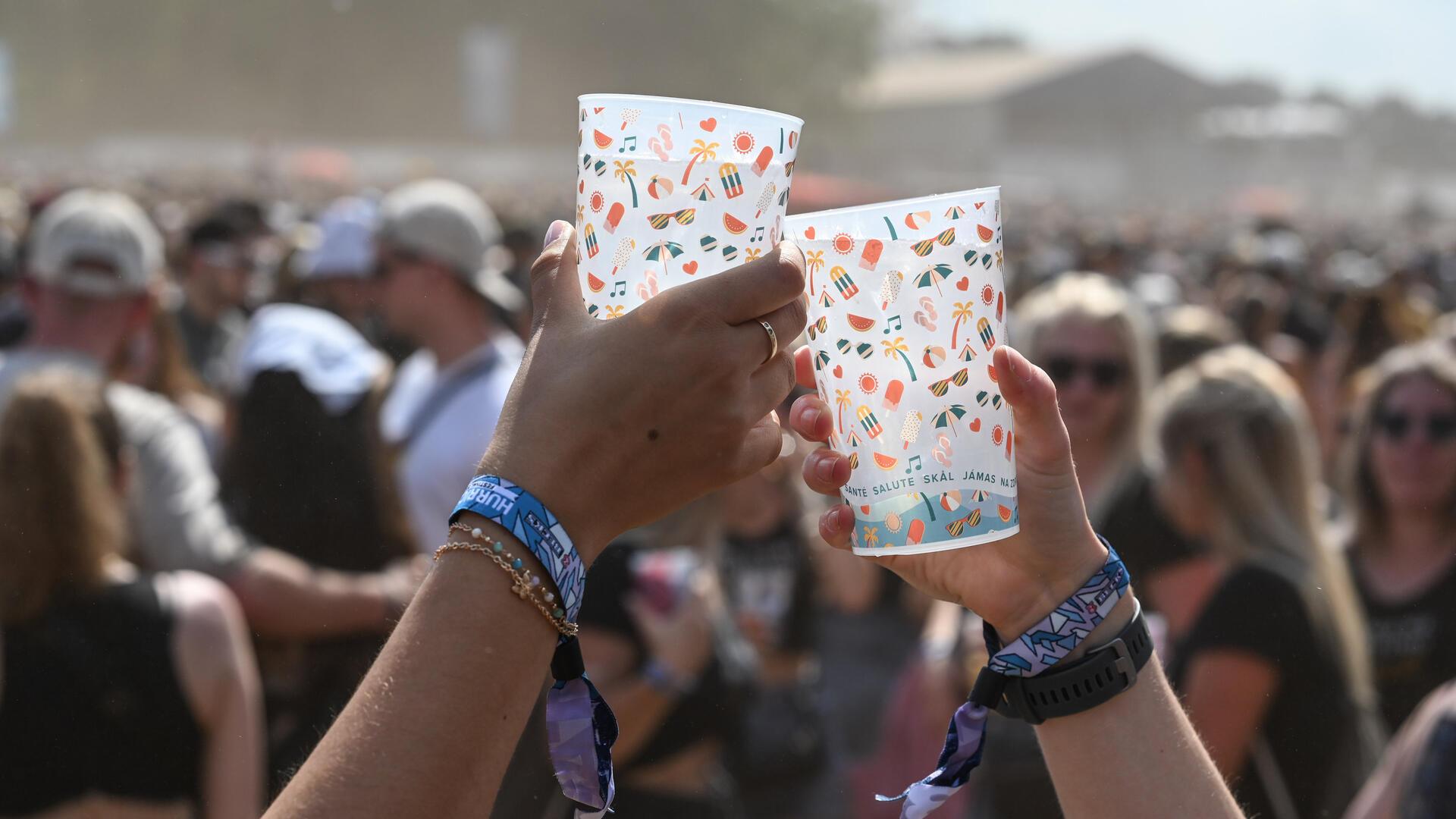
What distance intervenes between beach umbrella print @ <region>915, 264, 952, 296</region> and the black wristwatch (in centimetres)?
39

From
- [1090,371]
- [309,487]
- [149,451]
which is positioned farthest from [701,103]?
[149,451]

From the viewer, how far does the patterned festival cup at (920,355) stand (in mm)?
1122

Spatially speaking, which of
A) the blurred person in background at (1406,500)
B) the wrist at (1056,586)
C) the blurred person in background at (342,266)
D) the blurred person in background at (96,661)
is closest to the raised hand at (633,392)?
the wrist at (1056,586)

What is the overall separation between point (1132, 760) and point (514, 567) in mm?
653

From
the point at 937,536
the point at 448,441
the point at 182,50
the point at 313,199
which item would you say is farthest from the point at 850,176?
the point at 937,536

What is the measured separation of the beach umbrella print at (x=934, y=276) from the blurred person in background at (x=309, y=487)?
1239mm

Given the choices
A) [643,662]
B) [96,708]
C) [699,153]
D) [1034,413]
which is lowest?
[643,662]

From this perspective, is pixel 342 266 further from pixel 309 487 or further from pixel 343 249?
pixel 309 487

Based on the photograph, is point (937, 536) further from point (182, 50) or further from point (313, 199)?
point (313, 199)

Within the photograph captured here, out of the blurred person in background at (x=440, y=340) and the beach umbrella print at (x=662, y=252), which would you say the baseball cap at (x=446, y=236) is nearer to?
the blurred person in background at (x=440, y=340)

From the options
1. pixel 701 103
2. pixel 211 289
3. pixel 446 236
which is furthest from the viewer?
pixel 211 289

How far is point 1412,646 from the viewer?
271 centimetres

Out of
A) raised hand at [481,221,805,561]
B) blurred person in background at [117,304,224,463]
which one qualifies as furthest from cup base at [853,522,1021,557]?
blurred person in background at [117,304,224,463]

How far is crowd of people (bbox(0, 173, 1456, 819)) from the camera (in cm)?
210
